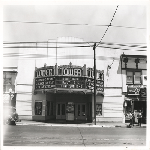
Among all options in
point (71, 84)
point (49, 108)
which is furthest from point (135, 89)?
point (49, 108)

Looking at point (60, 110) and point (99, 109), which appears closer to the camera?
point (99, 109)

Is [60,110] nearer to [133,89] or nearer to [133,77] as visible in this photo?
[133,89]

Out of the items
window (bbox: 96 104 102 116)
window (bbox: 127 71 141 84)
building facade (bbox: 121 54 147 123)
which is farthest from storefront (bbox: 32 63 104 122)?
window (bbox: 127 71 141 84)

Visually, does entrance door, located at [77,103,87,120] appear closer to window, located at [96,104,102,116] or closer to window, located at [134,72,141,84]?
window, located at [96,104,102,116]

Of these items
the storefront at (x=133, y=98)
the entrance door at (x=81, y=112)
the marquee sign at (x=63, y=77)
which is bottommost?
the entrance door at (x=81, y=112)

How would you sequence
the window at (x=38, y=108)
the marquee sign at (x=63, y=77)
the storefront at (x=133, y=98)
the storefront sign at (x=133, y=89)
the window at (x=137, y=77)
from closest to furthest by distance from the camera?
the marquee sign at (x=63, y=77)
the window at (x=38, y=108)
the storefront at (x=133, y=98)
the window at (x=137, y=77)
the storefront sign at (x=133, y=89)

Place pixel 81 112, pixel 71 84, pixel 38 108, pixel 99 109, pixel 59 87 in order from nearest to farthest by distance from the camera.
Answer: pixel 59 87, pixel 71 84, pixel 38 108, pixel 99 109, pixel 81 112

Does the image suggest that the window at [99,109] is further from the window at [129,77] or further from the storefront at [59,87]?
the window at [129,77]

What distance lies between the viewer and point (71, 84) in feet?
70.2

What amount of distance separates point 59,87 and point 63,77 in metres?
0.82

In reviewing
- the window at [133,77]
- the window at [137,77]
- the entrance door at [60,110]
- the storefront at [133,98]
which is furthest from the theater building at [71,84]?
the window at [137,77]

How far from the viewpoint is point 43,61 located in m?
20.7

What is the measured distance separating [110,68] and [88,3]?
1115cm

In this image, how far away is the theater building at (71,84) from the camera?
2073cm
